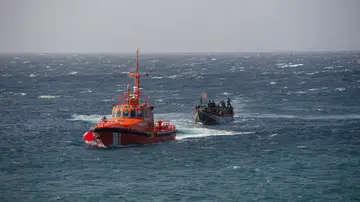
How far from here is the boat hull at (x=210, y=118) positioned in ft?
262

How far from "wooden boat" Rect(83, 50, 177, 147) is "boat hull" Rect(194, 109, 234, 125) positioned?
44.7 ft

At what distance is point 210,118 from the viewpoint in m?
80.8

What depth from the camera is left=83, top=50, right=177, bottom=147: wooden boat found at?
5967 centimetres

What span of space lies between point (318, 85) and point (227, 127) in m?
70.2

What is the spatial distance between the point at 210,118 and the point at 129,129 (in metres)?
22.7

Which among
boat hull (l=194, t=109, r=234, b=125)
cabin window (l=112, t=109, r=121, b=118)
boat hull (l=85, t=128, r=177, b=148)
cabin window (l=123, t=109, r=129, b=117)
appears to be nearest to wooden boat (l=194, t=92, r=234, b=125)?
boat hull (l=194, t=109, r=234, b=125)

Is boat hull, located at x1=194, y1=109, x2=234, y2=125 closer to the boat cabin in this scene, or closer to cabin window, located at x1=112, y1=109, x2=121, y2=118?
the boat cabin

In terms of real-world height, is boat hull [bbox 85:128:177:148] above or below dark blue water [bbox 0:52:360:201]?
above

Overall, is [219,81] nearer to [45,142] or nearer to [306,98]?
[306,98]

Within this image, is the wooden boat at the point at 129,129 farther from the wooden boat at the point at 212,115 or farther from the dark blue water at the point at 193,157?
the wooden boat at the point at 212,115

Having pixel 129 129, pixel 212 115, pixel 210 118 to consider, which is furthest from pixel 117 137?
pixel 212 115

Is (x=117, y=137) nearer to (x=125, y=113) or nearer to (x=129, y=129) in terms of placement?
(x=129, y=129)

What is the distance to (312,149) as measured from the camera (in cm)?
5997

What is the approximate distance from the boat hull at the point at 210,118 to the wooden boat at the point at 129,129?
13639 millimetres
